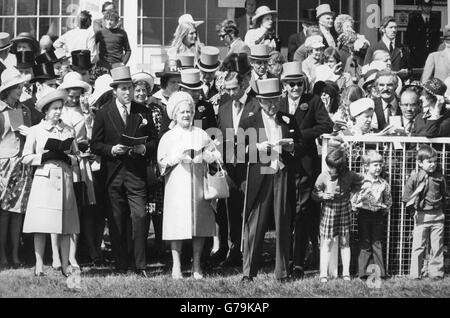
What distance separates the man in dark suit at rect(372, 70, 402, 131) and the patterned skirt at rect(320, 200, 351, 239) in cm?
112

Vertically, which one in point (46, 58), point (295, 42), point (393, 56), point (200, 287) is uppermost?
point (295, 42)

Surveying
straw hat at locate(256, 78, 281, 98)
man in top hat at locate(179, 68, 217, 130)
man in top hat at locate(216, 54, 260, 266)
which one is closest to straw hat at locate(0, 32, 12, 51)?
man in top hat at locate(179, 68, 217, 130)

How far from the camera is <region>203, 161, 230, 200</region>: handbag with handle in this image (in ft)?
34.6

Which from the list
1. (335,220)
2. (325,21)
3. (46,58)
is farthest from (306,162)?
(325,21)

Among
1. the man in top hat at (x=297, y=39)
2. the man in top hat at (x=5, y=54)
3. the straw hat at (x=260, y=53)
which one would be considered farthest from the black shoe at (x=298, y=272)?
the man in top hat at (x=297, y=39)

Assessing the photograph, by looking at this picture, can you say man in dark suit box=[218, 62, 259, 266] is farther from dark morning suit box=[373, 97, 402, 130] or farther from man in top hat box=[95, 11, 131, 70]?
man in top hat box=[95, 11, 131, 70]

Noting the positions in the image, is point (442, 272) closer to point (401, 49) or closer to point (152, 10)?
point (401, 49)

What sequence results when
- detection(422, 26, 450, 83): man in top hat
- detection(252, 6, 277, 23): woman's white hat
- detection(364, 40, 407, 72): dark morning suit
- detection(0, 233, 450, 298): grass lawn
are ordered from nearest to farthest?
1. detection(0, 233, 450, 298): grass lawn
2. detection(422, 26, 450, 83): man in top hat
3. detection(364, 40, 407, 72): dark morning suit
4. detection(252, 6, 277, 23): woman's white hat

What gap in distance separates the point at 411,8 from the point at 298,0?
2.08 m

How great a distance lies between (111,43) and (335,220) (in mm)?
5647

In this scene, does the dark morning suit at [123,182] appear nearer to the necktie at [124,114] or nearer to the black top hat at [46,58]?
the necktie at [124,114]

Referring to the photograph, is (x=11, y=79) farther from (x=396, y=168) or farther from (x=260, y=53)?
(x=396, y=168)

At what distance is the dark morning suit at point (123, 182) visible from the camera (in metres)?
10.8

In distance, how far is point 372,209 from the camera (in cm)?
1054
